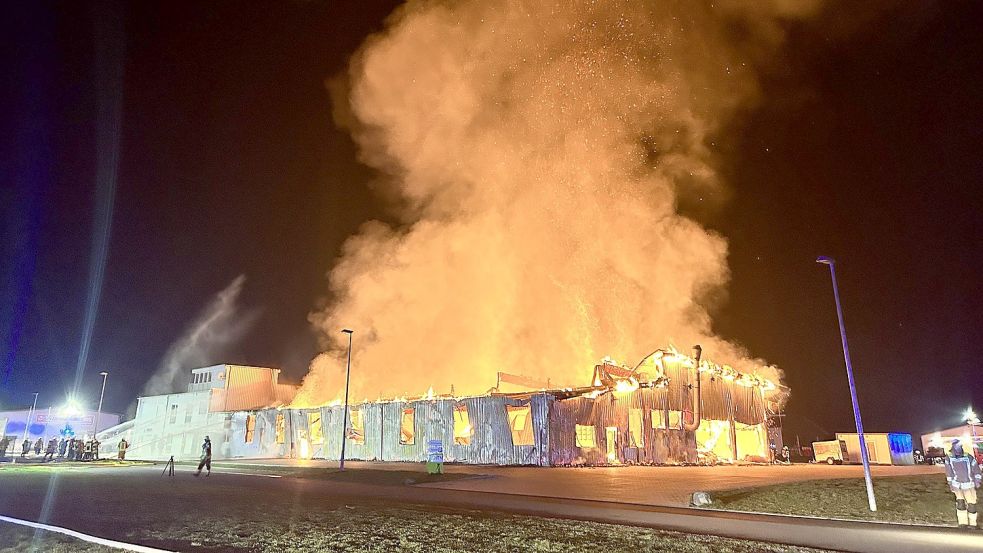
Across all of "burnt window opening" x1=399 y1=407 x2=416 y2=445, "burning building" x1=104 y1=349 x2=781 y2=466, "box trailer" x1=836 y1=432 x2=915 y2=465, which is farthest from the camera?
"box trailer" x1=836 y1=432 x2=915 y2=465

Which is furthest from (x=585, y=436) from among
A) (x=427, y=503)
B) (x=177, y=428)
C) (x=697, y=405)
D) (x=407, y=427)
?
(x=177, y=428)

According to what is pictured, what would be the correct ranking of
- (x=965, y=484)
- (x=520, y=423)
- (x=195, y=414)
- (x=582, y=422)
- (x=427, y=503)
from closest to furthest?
1. (x=965, y=484)
2. (x=427, y=503)
3. (x=582, y=422)
4. (x=520, y=423)
5. (x=195, y=414)

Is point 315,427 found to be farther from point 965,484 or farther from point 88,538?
point 965,484

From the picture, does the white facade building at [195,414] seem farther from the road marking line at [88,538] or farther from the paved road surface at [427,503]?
the road marking line at [88,538]

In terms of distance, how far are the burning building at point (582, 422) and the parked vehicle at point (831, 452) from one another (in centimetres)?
589

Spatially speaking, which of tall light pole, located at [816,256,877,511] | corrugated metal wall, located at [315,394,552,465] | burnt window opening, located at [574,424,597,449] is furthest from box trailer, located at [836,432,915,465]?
tall light pole, located at [816,256,877,511]

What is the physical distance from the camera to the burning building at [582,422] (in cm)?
3600

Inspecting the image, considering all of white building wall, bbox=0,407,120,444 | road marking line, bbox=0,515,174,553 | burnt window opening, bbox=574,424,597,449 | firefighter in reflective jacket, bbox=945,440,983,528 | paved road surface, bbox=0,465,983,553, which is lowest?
paved road surface, bbox=0,465,983,553

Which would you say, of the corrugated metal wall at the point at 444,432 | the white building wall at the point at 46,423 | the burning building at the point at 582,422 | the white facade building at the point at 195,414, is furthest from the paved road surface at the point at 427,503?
the white building wall at the point at 46,423

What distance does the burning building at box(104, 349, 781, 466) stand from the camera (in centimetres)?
3600

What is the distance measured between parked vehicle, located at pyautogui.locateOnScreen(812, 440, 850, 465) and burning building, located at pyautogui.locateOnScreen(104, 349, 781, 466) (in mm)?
5892

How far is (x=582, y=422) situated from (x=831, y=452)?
90.5ft

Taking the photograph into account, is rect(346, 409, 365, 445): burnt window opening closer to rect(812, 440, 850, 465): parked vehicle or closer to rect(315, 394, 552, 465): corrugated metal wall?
rect(315, 394, 552, 465): corrugated metal wall

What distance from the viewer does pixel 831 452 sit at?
160 ft
